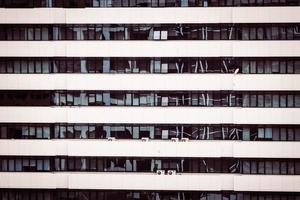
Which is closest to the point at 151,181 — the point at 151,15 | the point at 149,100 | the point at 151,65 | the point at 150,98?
the point at 149,100

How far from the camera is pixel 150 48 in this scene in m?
28.8

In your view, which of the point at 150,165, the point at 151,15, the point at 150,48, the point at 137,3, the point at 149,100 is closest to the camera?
the point at 151,15

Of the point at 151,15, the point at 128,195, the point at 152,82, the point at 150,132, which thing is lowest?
the point at 128,195

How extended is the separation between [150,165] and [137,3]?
36.1 feet

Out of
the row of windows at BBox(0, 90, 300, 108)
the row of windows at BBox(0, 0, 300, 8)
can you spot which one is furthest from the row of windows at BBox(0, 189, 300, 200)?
the row of windows at BBox(0, 0, 300, 8)

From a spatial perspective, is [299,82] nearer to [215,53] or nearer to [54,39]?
[215,53]

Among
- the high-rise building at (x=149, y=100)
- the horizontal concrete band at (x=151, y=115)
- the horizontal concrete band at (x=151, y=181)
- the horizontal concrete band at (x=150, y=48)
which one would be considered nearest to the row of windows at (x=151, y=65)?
the high-rise building at (x=149, y=100)

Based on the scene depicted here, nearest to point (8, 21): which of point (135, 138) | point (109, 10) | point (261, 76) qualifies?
point (109, 10)

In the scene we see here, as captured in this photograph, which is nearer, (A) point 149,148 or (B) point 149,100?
(A) point 149,148

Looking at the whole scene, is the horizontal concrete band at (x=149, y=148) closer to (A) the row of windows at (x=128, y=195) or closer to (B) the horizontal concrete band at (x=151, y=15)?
(A) the row of windows at (x=128, y=195)

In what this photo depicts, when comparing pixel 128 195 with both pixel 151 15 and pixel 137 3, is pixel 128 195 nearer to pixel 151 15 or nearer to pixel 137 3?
pixel 151 15

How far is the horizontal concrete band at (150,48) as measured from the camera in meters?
28.4

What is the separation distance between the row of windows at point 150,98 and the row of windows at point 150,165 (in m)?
3.73

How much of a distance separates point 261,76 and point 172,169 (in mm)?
8624
